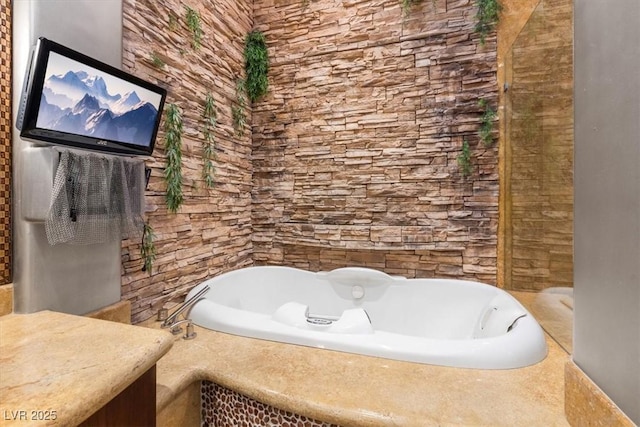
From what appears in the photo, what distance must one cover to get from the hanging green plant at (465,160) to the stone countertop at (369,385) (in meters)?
1.30

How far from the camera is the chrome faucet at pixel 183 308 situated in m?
1.59

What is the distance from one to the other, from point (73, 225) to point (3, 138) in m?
0.41

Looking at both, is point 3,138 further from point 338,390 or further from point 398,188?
point 398,188

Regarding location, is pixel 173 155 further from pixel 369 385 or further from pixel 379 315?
pixel 379 315

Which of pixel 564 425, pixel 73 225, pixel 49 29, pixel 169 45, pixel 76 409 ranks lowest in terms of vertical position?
pixel 564 425

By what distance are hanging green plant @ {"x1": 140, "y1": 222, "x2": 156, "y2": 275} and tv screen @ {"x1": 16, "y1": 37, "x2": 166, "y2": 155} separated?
47 centimetres

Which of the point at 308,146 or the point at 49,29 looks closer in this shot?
the point at 49,29

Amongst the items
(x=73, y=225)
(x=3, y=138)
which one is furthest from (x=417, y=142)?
(x=3, y=138)

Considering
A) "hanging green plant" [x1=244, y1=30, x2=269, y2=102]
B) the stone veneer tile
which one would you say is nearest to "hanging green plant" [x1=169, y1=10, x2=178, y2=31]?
"hanging green plant" [x1=244, y1=30, x2=269, y2=102]

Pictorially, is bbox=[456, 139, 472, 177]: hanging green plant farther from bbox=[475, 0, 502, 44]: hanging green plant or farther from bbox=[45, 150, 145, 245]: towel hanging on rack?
bbox=[45, 150, 145, 245]: towel hanging on rack

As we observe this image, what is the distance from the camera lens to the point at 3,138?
1163 millimetres

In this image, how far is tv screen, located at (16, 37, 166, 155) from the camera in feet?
3.47

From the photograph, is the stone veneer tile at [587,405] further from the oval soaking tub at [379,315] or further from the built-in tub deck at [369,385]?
the oval soaking tub at [379,315]

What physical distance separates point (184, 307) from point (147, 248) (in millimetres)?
416
